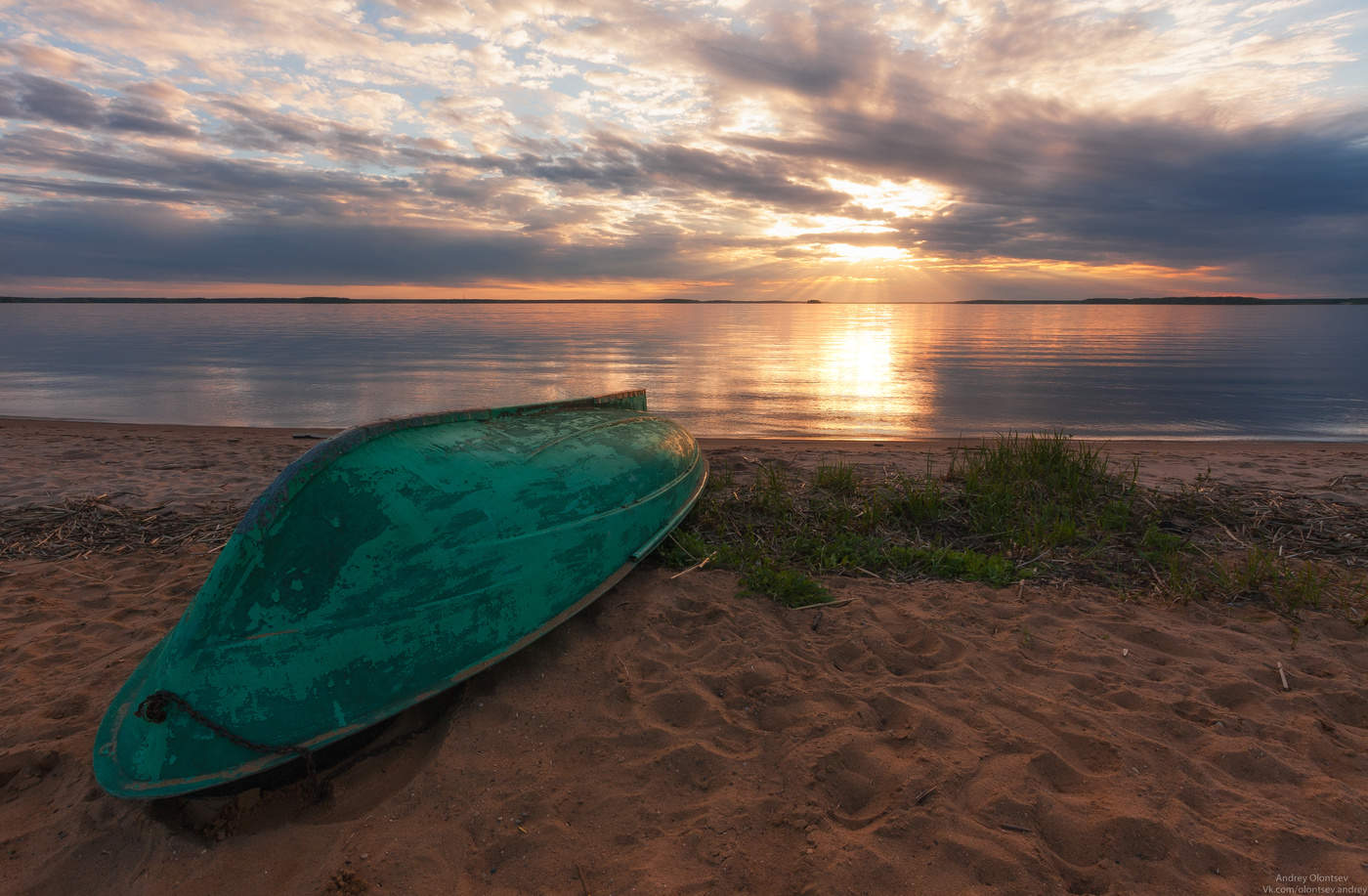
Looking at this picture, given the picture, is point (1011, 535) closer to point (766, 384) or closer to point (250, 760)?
point (250, 760)

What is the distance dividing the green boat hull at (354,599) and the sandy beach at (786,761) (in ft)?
0.71

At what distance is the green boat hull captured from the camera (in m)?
2.46

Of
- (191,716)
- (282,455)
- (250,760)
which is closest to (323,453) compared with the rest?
(191,716)

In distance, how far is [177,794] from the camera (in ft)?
7.93

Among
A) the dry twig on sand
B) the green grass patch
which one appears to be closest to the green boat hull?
the green grass patch

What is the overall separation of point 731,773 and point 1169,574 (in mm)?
3482

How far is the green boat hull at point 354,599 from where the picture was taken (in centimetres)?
246

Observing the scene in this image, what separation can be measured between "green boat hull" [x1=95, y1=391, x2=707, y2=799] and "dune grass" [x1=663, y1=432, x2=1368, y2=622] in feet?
4.90

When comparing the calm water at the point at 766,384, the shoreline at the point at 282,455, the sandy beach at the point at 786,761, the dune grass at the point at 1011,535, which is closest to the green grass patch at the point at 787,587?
the dune grass at the point at 1011,535

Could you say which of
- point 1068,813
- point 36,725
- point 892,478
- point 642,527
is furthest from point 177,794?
point 892,478

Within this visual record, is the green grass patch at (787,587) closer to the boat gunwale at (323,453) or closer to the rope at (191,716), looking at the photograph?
the boat gunwale at (323,453)

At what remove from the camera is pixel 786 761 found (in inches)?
106

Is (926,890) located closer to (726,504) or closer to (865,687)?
(865,687)

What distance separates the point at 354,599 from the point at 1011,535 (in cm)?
446
